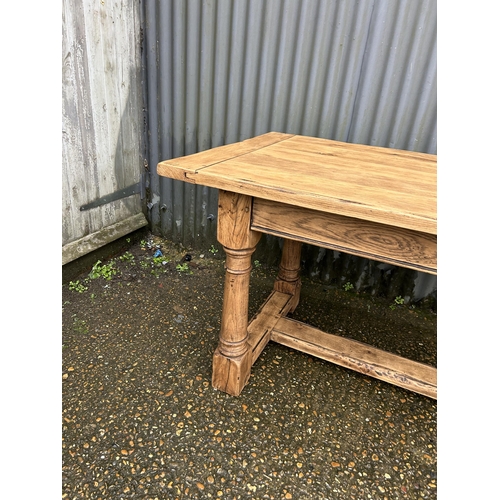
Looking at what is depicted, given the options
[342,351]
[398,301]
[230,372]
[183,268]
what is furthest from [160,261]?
Answer: [398,301]

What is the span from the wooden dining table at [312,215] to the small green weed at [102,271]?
1276 millimetres

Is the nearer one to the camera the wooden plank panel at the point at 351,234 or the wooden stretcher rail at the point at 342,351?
the wooden plank panel at the point at 351,234

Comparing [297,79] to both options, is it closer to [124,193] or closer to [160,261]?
[124,193]

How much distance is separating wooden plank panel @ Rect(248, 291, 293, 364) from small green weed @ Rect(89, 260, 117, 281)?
125 centimetres

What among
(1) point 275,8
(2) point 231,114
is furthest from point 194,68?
(1) point 275,8

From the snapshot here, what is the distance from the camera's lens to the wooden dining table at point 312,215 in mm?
1298

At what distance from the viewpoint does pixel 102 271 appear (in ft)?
9.55

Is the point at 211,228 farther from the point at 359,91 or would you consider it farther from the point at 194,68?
the point at 359,91

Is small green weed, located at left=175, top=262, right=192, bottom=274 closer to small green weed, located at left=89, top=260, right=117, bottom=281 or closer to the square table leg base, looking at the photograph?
small green weed, located at left=89, top=260, right=117, bottom=281

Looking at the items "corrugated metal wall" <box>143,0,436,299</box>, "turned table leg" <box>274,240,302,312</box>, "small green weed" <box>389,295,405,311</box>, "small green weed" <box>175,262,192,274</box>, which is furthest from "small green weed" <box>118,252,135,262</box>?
"small green weed" <box>389,295,405,311</box>

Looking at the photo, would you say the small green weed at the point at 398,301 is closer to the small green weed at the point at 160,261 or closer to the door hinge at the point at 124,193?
the small green weed at the point at 160,261

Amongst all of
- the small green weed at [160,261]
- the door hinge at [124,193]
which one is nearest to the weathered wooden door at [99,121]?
the door hinge at [124,193]

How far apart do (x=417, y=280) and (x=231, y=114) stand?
1.78 metres

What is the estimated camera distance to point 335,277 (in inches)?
115
